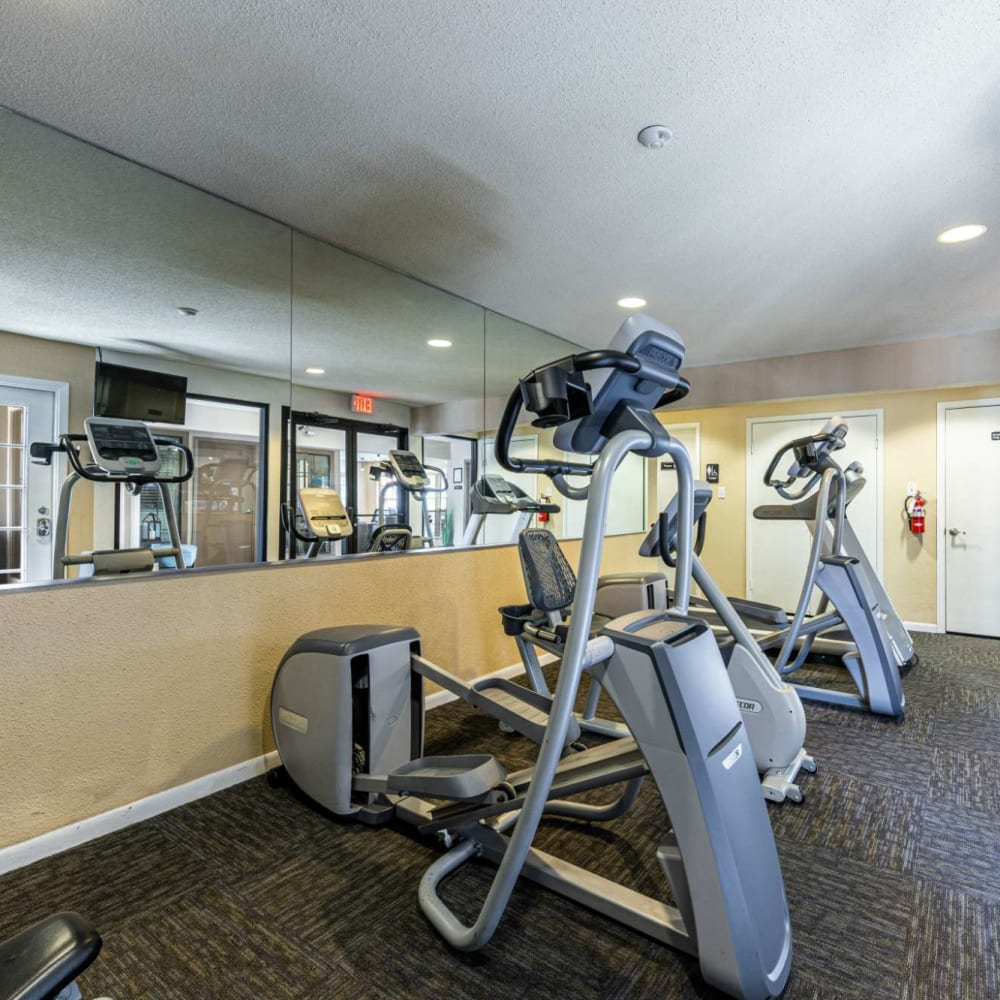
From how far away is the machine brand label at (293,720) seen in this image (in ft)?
7.51

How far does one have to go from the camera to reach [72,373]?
2.13 m

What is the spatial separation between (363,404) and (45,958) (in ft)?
9.05

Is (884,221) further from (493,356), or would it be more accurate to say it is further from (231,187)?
(231,187)

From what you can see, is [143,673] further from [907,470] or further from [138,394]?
[907,470]

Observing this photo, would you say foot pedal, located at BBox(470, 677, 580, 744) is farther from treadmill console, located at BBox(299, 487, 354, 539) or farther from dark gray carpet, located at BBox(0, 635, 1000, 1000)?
treadmill console, located at BBox(299, 487, 354, 539)

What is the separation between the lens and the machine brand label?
2.29 meters

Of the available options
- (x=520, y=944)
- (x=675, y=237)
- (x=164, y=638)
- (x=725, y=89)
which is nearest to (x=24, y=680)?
(x=164, y=638)

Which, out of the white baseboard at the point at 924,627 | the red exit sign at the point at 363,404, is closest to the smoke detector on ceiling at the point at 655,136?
the red exit sign at the point at 363,404

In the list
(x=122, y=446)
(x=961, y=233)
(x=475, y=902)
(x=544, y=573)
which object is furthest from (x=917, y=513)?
(x=122, y=446)

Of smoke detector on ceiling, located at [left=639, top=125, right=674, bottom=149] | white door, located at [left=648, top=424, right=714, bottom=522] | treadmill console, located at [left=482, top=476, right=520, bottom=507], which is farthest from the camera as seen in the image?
white door, located at [left=648, top=424, right=714, bottom=522]

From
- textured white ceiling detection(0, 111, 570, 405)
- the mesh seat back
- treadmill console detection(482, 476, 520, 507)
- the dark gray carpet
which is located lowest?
the dark gray carpet

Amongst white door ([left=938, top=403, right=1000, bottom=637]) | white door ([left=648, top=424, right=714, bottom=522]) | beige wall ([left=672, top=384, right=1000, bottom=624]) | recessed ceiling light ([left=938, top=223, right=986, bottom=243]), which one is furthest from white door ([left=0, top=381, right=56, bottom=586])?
white door ([left=938, top=403, right=1000, bottom=637])

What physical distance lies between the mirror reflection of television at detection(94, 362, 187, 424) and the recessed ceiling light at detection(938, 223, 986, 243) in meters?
3.47

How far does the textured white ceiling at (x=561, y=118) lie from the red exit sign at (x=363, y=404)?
74 cm
